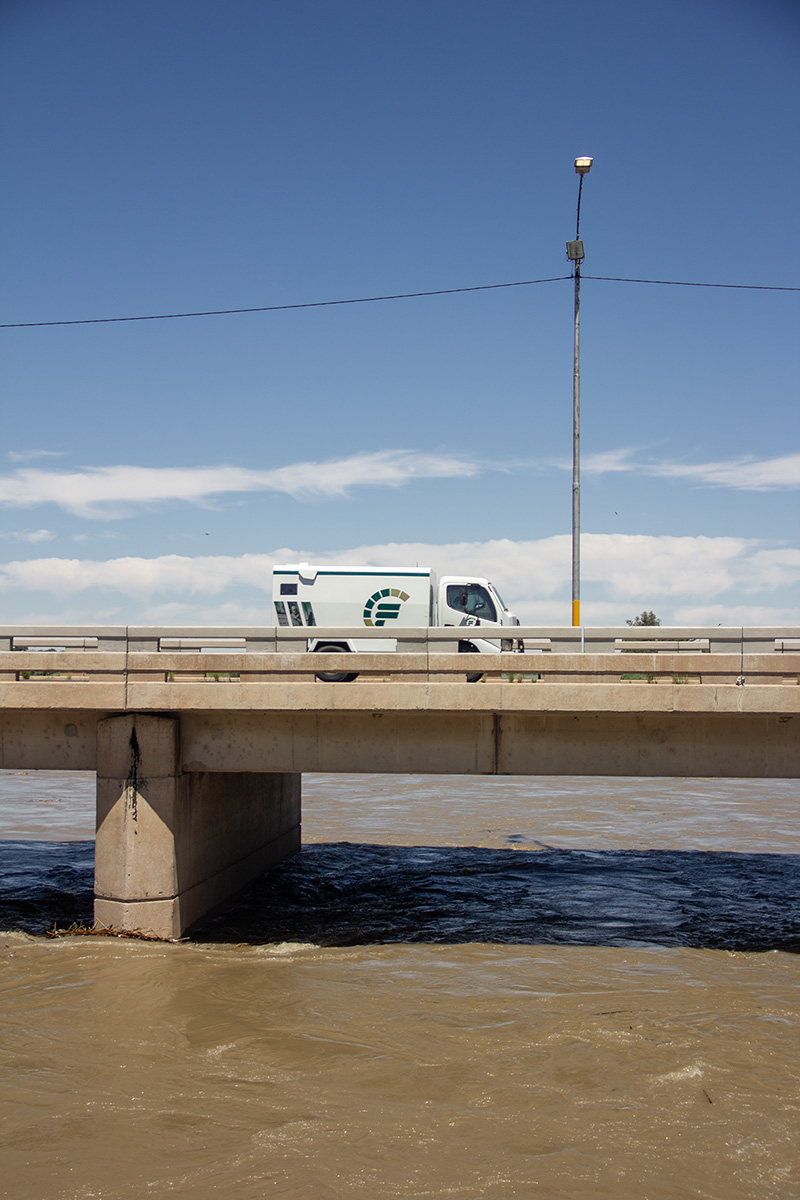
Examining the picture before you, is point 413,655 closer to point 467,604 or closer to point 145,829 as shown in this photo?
point 145,829

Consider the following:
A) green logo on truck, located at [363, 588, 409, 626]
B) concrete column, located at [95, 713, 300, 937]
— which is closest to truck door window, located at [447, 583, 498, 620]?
green logo on truck, located at [363, 588, 409, 626]

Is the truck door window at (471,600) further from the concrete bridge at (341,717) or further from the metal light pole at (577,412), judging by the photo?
the concrete bridge at (341,717)

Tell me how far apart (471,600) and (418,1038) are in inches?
535

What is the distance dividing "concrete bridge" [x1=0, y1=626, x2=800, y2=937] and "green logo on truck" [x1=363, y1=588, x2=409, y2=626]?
954 cm

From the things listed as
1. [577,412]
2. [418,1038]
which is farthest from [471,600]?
[418,1038]

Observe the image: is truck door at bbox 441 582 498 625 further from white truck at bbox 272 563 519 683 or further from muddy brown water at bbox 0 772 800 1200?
muddy brown water at bbox 0 772 800 1200

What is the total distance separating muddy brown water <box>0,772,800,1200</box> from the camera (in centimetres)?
677

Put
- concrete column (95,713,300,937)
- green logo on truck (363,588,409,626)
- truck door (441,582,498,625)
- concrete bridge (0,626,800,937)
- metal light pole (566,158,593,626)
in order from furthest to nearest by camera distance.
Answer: truck door (441,582,498,625), green logo on truck (363,588,409,626), metal light pole (566,158,593,626), concrete column (95,713,300,937), concrete bridge (0,626,800,937)

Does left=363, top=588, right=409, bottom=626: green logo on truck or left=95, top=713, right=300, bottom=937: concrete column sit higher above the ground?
left=363, top=588, right=409, bottom=626: green logo on truck

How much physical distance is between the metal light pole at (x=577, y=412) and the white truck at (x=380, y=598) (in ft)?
21.6

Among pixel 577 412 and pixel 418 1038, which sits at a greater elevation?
pixel 577 412

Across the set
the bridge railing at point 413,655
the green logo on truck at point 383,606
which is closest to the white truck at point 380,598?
the green logo on truck at point 383,606

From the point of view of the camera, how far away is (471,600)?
2194 centimetres

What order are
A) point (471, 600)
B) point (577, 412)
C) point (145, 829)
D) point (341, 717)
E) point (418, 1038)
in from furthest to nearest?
point (471, 600) → point (577, 412) → point (341, 717) → point (145, 829) → point (418, 1038)
